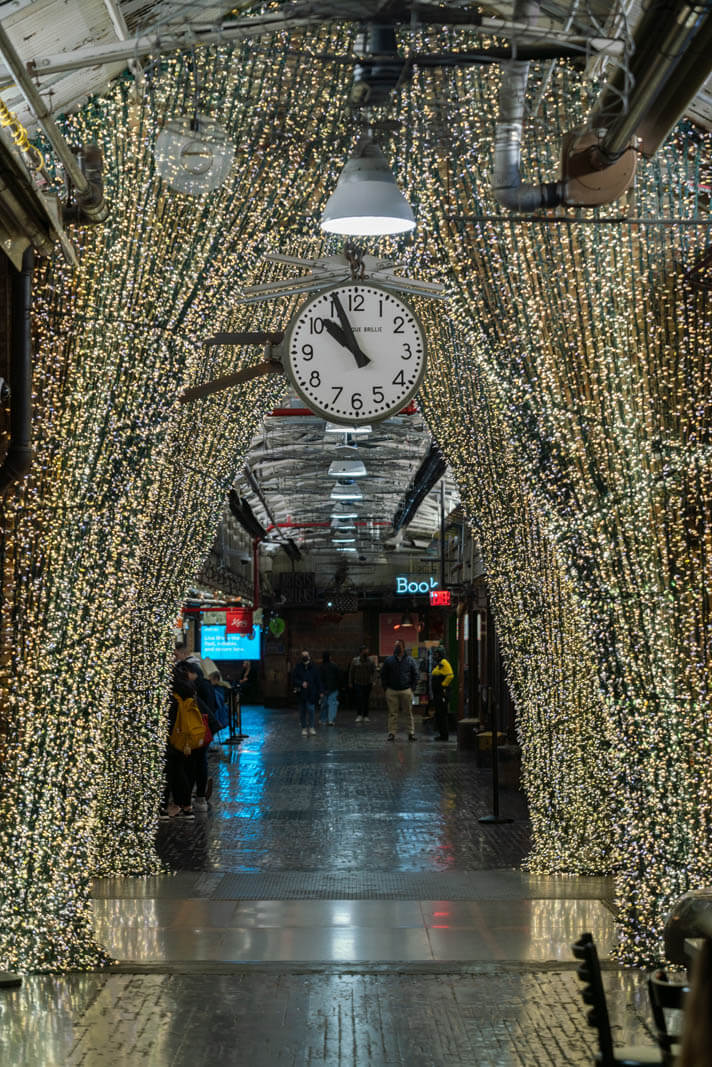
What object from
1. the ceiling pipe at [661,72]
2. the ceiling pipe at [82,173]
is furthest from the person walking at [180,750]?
the ceiling pipe at [661,72]

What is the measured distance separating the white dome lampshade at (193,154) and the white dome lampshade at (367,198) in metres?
0.86

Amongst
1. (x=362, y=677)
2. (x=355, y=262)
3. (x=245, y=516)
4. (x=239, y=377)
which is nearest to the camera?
(x=355, y=262)

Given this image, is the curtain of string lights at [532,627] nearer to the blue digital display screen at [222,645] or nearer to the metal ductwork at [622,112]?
the metal ductwork at [622,112]

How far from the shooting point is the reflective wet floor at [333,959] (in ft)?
20.3

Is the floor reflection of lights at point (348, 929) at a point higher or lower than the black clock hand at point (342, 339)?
lower

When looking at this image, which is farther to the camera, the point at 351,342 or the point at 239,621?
the point at 239,621

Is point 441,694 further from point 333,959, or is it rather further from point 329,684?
point 333,959

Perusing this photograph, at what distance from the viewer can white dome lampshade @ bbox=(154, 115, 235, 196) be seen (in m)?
6.82

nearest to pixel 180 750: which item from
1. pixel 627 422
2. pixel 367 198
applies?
pixel 627 422

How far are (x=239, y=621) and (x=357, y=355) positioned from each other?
68.9 ft

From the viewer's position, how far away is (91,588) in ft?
24.4

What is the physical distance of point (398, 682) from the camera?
2398cm

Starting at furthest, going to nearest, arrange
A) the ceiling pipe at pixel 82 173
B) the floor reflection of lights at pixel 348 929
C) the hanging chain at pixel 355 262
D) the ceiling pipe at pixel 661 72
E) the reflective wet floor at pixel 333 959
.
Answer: the floor reflection of lights at pixel 348 929 < the hanging chain at pixel 355 262 < the reflective wet floor at pixel 333 959 < the ceiling pipe at pixel 82 173 < the ceiling pipe at pixel 661 72

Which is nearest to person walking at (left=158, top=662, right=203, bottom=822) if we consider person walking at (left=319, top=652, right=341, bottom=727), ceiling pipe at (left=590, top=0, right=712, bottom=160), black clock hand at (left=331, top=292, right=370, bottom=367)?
black clock hand at (left=331, top=292, right=370, bottom=367)
